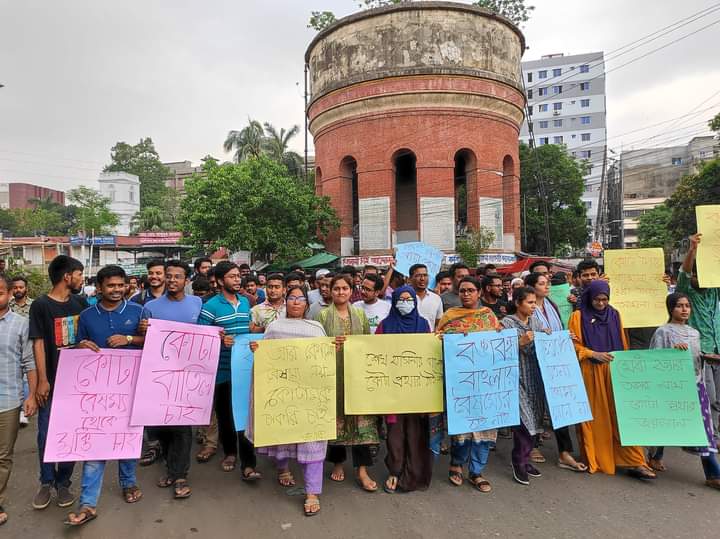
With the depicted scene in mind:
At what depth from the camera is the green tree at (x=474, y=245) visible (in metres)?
20.0

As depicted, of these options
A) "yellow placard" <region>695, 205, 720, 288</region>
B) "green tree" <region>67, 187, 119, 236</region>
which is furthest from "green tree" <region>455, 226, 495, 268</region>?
"green tree" <region>67, 187, 119, 236</region>

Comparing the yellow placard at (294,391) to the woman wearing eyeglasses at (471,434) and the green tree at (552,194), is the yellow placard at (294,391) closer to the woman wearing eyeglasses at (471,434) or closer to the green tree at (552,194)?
the woman wearing eyeglasses at (471,434)

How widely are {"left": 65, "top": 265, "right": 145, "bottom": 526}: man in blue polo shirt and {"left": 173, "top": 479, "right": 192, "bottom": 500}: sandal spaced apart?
1.56 feet

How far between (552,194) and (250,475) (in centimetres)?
3166

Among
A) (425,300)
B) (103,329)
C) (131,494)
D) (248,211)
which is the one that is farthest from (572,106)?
(131,494)

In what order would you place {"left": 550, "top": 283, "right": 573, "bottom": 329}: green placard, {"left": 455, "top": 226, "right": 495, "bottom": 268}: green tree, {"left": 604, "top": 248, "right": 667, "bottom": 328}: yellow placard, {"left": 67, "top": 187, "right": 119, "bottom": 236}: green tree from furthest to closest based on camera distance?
{"left": 67, "top": 187, "right": 119, "bottom": 236}: green tree → {"left": 455, "top": 226, "right": 495, "bottom": 268}: green tree → {"left": 550, "top": 283, "right": 573, "bottom": 329}: green placard → {"left": 604, "top": 248, "right": 667, "bottom": 328}: yellow placard

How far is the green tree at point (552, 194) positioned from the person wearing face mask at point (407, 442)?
28.7 m

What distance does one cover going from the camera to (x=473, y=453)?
407 cm

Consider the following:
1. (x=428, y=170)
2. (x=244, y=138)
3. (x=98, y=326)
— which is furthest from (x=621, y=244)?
(x=98, y=326)

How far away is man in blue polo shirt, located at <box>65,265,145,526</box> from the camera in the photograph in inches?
137

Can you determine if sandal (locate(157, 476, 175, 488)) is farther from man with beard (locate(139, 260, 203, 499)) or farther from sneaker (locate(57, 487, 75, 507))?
sneaker (locate(57, 487, 75, 507))

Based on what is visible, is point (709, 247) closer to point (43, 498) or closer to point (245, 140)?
point (43, 498)

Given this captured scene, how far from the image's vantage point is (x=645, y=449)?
15.0 feet

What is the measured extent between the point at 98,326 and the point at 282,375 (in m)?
1.51
